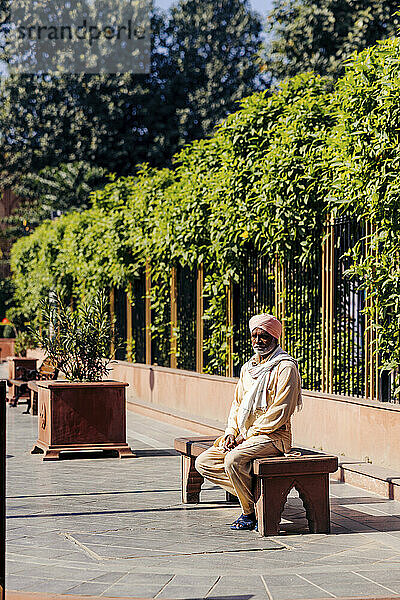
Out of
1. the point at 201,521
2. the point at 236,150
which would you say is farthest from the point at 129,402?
the point at 201,521

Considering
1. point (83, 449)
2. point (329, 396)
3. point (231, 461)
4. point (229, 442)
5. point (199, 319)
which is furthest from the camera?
point (199, 319)

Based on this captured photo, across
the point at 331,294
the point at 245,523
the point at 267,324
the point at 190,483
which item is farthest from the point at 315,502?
the point at 331,294

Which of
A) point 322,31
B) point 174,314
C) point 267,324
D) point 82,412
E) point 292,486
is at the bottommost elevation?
point 292,486

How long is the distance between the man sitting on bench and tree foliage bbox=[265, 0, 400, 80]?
2049 centimetres

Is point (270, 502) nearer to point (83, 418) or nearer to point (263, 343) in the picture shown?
point (263, 343)

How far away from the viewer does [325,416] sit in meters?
11.2

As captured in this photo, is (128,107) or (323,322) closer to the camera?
(323,322)

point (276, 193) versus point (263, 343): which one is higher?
point (276, 193)

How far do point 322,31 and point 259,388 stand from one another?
22916 millimetres

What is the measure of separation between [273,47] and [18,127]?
692 inches

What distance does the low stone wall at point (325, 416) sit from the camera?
9.77 meters

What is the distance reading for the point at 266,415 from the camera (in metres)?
7.69

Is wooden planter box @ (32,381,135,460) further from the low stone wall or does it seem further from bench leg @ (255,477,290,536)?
bench leg @ (255,477,290,536)

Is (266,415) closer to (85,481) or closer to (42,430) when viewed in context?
(85,481)
